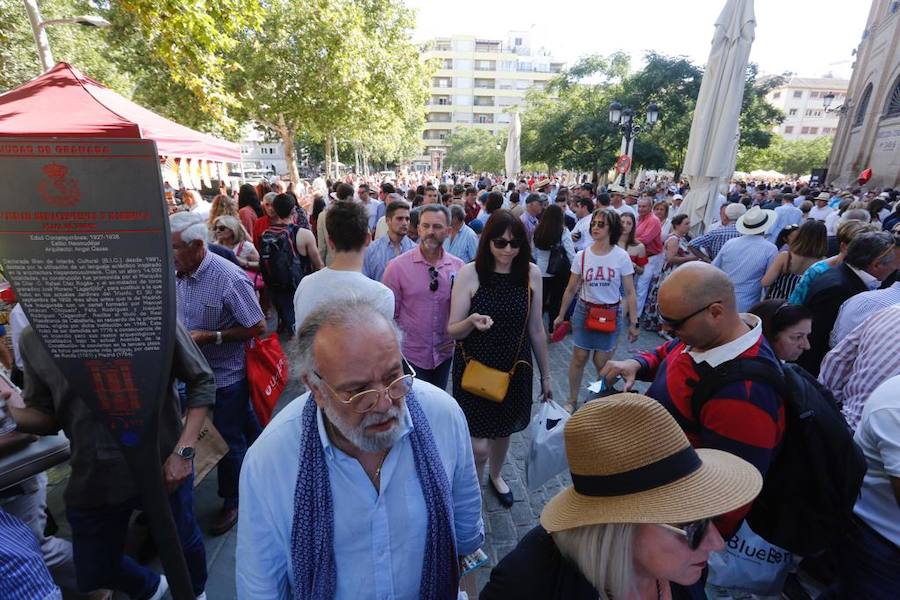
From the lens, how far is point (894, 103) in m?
23.0

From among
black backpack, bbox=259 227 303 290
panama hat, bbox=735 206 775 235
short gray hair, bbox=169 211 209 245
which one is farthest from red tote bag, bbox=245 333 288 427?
panama hat, bbox=735 206 775 235

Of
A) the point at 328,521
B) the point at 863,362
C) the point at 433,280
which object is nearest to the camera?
the point at 328,521

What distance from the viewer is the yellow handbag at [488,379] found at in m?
2.96

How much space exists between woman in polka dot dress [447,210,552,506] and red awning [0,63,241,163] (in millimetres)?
4782

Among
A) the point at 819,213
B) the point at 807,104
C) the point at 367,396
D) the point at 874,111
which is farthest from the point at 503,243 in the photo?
the point at 807,104

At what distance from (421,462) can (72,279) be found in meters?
1.35

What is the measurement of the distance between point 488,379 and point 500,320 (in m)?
0.42

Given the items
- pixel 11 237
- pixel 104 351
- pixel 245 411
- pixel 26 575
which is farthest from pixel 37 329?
pixel 245 411

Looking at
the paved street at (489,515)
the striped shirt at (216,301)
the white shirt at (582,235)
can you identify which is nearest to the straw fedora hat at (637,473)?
the paved street at (489,515)

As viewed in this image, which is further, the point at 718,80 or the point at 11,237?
the point at 718,80

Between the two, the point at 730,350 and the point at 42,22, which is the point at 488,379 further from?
the point at 42,22

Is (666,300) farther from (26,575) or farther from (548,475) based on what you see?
(26,575)

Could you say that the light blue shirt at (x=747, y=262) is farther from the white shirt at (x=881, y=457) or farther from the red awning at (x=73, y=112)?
the red awning at (x=73, y=112)

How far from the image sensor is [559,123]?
25.5 meters
